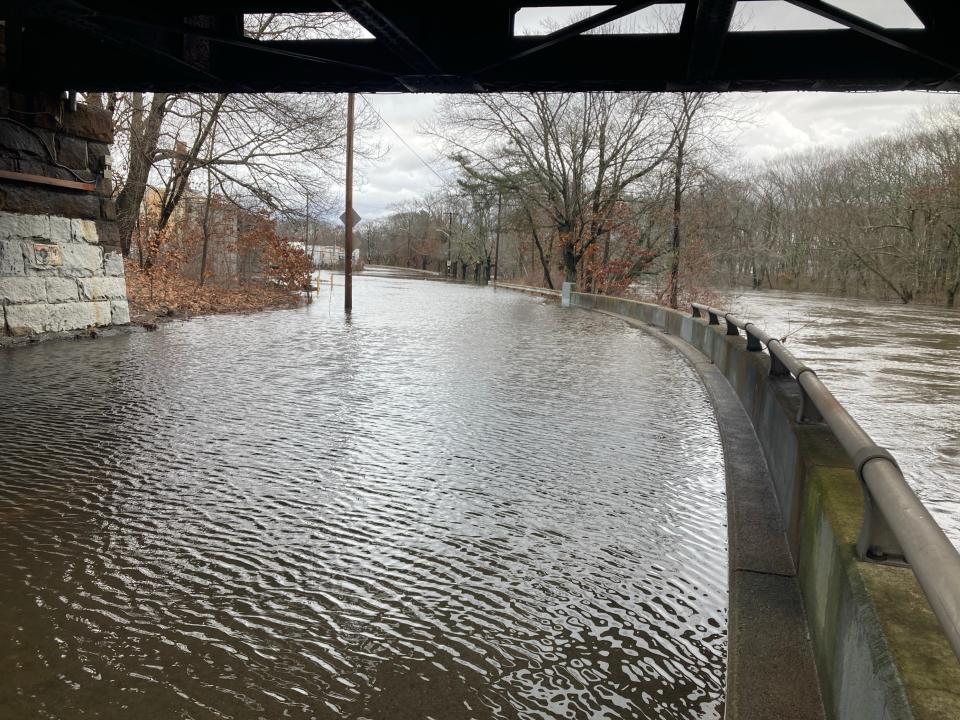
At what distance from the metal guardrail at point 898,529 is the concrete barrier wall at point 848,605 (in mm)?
90

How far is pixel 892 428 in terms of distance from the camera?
314 inches

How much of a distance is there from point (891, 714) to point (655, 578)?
210cm

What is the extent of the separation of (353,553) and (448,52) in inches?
288

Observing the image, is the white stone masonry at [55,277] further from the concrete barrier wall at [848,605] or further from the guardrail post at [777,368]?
the concrete barrier wall at [848,605]

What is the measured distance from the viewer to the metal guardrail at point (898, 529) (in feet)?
5.04

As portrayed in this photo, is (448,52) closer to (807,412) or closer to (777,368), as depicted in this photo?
(777,368)

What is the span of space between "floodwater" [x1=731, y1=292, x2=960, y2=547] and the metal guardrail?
252 cm

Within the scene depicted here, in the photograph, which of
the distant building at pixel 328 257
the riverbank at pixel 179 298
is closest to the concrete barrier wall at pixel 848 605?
the riverbank at pixel 179 298

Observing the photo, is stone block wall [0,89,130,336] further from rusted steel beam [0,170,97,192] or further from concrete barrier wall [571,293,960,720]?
concrete barrier wall [571,293,960,720]

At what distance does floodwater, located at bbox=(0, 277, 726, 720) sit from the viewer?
285 cm

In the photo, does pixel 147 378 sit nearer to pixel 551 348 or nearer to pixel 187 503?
pixel 187 503

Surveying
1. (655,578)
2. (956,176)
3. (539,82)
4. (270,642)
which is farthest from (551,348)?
(956,176)

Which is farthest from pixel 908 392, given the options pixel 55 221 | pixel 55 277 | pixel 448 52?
pixel 55 221

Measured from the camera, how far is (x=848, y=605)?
2504 mm
